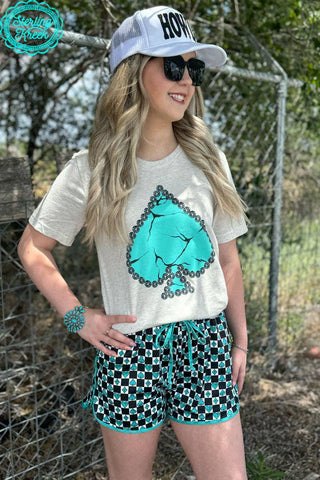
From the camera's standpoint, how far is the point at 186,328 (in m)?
1.56

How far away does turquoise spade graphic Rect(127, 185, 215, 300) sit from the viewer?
153cm

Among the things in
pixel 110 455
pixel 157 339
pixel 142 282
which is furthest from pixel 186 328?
pixel 110 455

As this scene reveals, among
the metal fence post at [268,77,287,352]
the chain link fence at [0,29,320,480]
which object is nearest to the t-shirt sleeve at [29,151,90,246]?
the chain link fence at [0,29,320,480]

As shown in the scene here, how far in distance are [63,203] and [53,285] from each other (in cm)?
26

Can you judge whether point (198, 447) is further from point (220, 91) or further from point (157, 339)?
point (220, 91)

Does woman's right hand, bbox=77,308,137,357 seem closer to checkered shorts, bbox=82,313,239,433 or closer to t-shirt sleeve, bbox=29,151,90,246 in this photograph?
checkered shorts, bbox=82,313,239,433

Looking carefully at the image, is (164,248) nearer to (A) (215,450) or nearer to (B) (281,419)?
(A) (215,450)

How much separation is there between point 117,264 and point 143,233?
127 mm

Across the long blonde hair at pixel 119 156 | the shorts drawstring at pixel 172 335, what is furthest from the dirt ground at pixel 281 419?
the long blonde hair at pixel 119 156

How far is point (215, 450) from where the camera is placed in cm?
153

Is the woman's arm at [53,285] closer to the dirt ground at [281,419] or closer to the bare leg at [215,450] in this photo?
the bare leg at [215,450]

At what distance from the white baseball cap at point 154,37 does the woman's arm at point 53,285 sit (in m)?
0.60

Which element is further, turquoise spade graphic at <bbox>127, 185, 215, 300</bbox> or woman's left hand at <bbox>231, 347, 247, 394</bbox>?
woman's left hand at <bbox>231, 347, 247, 394</bbox>

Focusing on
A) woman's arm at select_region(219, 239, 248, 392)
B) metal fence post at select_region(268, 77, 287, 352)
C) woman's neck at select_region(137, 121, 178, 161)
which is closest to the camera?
woman's neck at select_region(137, 121, 178, 161)
